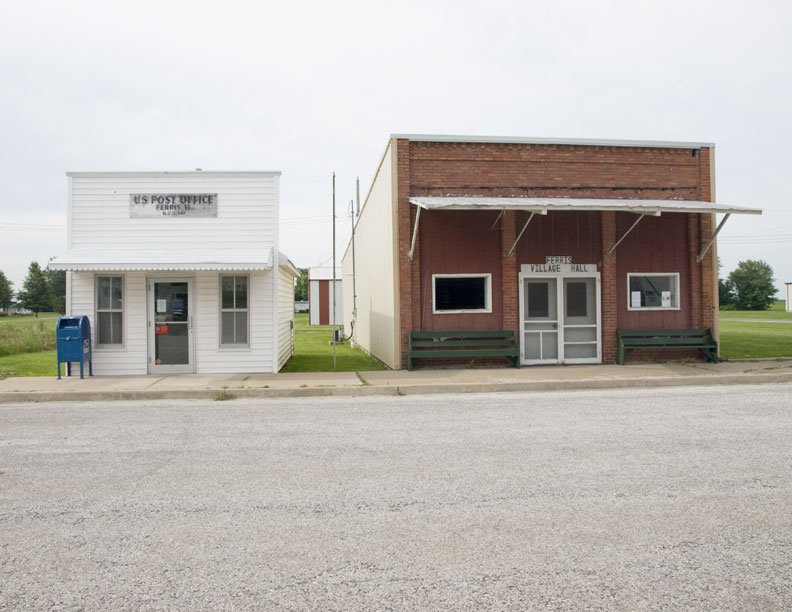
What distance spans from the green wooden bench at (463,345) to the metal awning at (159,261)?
3.63 meters

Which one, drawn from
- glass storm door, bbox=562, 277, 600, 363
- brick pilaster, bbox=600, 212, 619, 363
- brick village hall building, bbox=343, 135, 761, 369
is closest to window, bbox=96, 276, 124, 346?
brick village hall building, bbox=343, 135, 761, 369

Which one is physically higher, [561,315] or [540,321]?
[561,315]

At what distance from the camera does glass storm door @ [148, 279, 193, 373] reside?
47.9 feet

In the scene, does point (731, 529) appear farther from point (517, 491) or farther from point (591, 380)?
point (591, 380)

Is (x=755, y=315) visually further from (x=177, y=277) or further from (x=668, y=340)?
(x=177, y=277)

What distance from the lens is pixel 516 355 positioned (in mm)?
15188

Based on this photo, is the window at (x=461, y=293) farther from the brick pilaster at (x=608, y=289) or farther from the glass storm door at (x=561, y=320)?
the brick pilaster at (x=608, y=289)

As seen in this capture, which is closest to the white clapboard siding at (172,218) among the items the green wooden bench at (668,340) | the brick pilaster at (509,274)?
the brick pilaster at (509,274)

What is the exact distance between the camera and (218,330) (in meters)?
14.6

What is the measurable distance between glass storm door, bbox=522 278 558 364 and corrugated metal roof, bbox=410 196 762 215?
2105mm

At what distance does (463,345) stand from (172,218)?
6927 millimetres

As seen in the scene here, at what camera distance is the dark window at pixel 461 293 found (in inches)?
607

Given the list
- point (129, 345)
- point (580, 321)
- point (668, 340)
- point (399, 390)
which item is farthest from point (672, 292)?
point (129, 345)

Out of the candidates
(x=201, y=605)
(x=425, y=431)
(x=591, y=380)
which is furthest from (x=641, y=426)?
(x=201, y=605)
